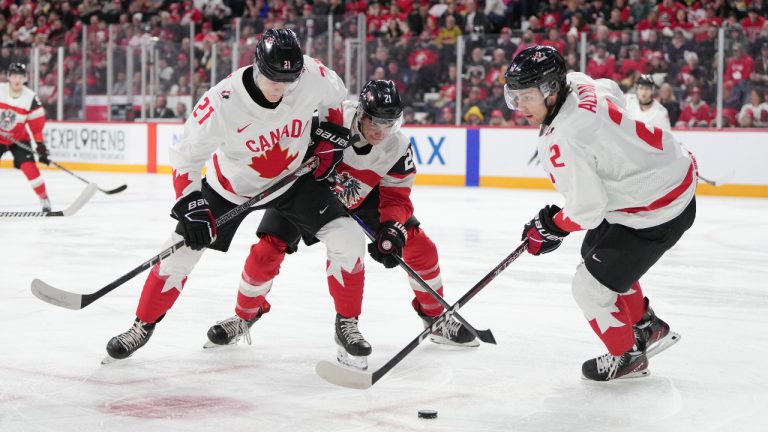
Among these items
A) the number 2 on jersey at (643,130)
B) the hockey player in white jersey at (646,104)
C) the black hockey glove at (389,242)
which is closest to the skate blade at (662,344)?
the number 2 on jersey at (643,130)

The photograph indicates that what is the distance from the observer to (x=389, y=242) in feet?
10.2

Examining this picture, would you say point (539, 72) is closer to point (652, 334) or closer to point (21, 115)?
point (652, 334)

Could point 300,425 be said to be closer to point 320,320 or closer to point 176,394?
point 176,394

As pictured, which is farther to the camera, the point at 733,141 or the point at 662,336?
the point at 733,141

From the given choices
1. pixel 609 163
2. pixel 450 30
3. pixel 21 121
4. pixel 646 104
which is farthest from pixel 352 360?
pixel 450 30

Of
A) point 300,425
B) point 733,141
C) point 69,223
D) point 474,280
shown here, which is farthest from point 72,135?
point 300,425

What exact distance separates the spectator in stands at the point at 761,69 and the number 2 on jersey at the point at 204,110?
6.97m

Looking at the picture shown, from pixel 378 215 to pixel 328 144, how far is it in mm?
412

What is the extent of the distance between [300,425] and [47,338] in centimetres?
132

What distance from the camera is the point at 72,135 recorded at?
1270 centimetres

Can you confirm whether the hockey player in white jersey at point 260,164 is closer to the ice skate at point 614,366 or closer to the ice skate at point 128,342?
the ice skate at point 128,342

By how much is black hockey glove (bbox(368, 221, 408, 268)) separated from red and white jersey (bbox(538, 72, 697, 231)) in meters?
0.55

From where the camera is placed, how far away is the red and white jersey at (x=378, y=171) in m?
3.25

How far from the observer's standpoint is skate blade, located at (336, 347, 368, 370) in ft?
9.81
